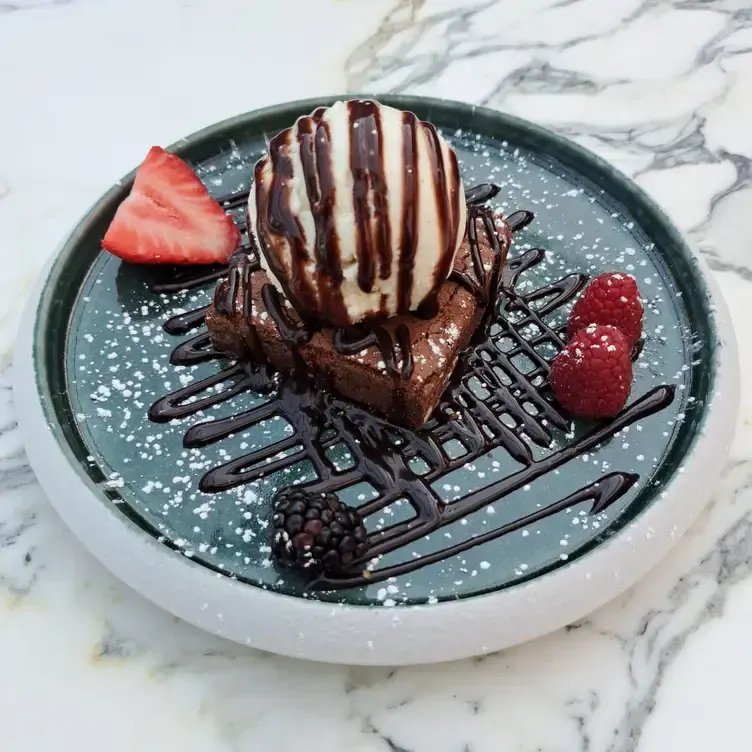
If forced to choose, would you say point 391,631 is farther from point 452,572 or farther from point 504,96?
point 504,96

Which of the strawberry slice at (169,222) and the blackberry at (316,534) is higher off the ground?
the strawberry slice at (169,222)

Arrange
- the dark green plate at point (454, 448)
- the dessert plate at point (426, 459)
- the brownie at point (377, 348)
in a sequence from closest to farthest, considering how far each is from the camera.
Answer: the dessert plate at point (426, 459) → the dark green plate at point (454, 448) → the brownie at point (377, 348)

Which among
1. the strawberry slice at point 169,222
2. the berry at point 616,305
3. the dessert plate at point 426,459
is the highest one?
the strawberry slice at point 169,222

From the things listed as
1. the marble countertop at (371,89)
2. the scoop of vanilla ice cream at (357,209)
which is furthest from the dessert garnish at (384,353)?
the marble countertop at (371,89)

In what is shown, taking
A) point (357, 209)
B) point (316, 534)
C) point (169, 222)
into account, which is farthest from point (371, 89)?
point (316, 534)

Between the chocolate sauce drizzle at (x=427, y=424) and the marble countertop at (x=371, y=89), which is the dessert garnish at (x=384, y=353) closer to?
the chocolate sauce drizzle at (x=427, y=424)

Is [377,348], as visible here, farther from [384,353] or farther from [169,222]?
[169,222]
